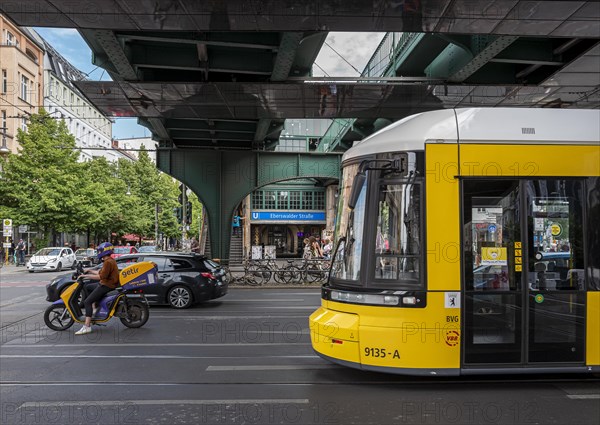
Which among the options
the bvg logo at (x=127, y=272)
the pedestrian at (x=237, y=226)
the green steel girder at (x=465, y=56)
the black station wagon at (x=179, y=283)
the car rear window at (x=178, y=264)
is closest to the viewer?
the green steel girder at (x=465, y=56)

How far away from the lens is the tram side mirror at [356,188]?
5.77 m

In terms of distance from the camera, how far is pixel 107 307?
384 inches

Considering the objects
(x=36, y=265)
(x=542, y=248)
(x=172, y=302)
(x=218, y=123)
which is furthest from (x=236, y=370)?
(x=36, y=265)

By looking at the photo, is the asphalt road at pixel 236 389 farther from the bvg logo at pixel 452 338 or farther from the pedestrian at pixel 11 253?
the pedestrian at pixel 11 253

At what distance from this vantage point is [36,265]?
2941 centimetres

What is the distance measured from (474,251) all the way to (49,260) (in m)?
29.7

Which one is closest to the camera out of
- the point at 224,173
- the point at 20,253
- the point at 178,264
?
the point at 178,264

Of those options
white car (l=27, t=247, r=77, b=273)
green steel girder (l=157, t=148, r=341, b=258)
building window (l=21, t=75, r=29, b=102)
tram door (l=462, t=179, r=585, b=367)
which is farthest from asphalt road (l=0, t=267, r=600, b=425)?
building window (l=21, t=75, r=29, b=102)

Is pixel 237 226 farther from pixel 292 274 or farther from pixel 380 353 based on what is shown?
pixel 380 353

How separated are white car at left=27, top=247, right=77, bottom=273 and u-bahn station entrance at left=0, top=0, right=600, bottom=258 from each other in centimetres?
1358

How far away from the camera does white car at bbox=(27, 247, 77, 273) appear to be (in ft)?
96.6

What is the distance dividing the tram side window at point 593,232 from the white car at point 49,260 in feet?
99.0

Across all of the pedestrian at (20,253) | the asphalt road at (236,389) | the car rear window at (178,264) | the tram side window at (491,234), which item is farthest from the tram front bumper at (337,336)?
the pedestrian at (20,253)

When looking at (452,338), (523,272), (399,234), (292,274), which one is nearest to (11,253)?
(292,274)
